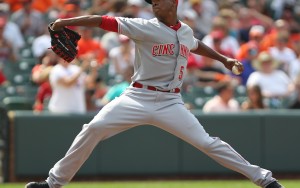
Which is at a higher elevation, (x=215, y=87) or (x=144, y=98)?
Answer: (x=144, y=98)

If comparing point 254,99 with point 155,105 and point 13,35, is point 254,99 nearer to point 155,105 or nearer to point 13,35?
point 13,35

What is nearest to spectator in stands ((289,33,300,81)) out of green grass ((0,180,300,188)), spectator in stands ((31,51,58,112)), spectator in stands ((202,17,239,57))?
spectator in stands ((202,17,239,57))

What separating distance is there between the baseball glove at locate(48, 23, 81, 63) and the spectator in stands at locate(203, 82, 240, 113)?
5122 millimetres

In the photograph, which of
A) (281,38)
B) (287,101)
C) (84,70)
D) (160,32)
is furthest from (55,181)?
(281,38)

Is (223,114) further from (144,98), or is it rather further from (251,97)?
(144,98)

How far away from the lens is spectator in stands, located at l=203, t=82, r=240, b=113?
12008mm

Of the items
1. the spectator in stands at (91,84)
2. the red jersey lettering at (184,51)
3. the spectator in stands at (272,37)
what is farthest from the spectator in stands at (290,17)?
the red jersey lettering at (184,51)

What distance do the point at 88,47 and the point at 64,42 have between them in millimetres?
6416

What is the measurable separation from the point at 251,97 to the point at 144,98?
5244mm

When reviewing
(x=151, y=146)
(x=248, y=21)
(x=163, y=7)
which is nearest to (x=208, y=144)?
(x=163, y=7)

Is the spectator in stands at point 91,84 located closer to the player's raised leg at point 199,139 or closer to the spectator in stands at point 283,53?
the spectator in stands at point 283,53

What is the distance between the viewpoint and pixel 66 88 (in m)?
11.7

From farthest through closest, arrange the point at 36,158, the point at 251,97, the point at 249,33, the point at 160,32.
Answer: the point at 249,33, the point at 251,97, the point at 36,158, the point at 160,32

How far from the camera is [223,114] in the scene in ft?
38.7
